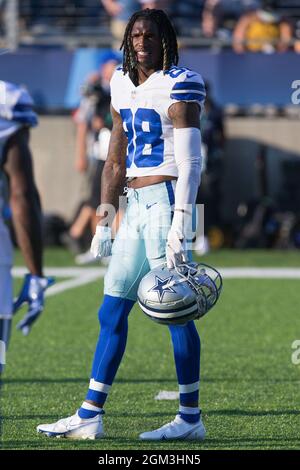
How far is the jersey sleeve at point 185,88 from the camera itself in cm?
471

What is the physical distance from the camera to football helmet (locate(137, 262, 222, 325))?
4621 millimetres

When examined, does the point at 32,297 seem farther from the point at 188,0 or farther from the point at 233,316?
the point at 188,0

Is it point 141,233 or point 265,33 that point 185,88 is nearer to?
point 141,233

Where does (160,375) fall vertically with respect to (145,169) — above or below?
below

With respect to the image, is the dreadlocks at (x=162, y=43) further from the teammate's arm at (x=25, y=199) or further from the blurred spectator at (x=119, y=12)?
the blurred spectator at (x=119, y=12)

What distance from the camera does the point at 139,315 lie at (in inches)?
363

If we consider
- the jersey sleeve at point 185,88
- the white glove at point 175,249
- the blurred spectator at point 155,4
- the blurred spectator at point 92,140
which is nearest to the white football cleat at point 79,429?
the white glove at point 175,249

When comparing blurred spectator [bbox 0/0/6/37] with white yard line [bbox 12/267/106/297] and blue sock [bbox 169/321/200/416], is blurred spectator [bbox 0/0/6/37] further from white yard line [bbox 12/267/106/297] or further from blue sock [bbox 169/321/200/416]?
blue sock [bbox 169/321/200/416]

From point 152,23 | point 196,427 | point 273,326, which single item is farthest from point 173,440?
point 273,326

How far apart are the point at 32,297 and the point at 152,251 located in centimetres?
53

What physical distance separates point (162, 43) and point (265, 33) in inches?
378

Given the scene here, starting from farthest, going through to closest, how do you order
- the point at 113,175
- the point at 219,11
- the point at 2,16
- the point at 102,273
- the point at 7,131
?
the point at 2,16
the point at 219,11
the point at 102,273
the point at 113,175
the point at 7,131

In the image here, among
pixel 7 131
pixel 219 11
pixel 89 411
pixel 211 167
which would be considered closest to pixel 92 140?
pixel 211 167

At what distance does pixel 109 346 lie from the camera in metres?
4.88
